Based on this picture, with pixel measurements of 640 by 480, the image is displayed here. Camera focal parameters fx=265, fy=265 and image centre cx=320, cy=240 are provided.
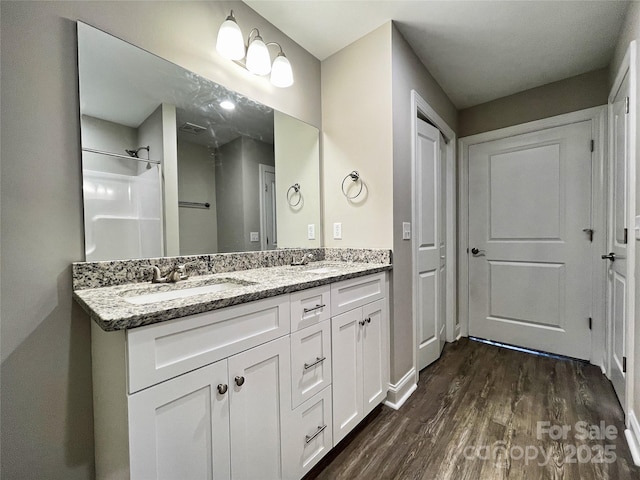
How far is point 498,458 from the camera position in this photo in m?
1.26

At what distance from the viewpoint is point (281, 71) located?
1.56 m

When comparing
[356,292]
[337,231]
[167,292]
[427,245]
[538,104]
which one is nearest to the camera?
[167,292]

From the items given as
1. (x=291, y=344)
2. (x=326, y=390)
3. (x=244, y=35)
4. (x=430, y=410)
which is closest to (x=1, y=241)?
(x=291, y=344)

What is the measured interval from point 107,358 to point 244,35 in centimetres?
170

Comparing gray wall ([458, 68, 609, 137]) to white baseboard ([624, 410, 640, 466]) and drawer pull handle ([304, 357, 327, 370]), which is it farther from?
drawer pull handle ([304, 357, 327, 370])

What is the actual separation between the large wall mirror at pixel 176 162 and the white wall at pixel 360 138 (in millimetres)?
204

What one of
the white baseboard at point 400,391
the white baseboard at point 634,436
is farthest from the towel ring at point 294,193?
the white baseboard at point 634,436

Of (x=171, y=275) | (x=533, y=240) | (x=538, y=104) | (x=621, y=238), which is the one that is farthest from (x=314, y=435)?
(x=538, y=104)

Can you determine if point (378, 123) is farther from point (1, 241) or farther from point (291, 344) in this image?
point (1, 241)

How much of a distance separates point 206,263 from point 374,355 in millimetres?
1054

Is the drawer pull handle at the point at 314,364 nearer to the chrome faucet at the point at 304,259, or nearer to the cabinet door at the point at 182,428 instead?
the cabinet door at the point at 182,428

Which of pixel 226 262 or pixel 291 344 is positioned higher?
pixel 226 262

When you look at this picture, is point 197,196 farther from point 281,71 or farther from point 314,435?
point 314,435

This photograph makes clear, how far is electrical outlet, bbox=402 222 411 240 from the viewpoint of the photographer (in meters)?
1.75
